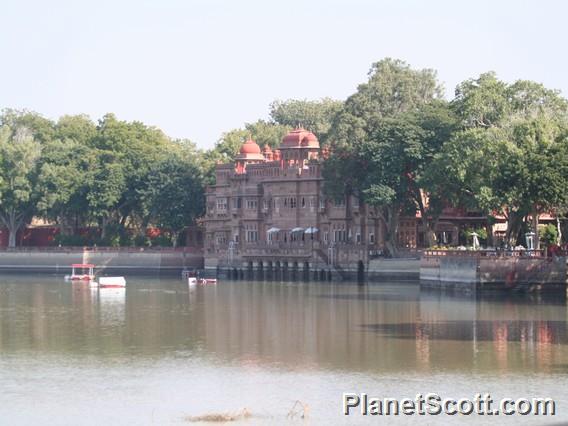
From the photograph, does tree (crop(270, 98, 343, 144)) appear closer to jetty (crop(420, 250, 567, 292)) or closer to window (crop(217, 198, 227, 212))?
window (crop(217, 198, 227, 212))

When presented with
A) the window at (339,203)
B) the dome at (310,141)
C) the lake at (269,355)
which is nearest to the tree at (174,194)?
the dome at (310,141)

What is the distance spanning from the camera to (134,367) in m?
53.4

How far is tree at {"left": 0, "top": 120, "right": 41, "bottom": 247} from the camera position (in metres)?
136

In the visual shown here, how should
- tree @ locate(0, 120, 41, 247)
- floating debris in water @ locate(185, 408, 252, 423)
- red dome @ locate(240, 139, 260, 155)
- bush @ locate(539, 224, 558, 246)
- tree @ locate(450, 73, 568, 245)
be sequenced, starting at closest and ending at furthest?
floating debris in water @ locate(185, 408, 252, 423) < tree @ locate(450, 73, 568, 245) < bush @ locate(539, 224, 558, 246) < red dome @ locate(240, 139, 260, 155) < tree @ locate(0, 120, 41, 247)

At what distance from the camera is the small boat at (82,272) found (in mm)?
117062

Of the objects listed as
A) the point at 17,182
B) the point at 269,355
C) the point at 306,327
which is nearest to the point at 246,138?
the point at 17,182

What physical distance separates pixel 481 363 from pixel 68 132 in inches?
4148

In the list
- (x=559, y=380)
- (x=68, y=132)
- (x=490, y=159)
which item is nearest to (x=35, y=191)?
(x=68, y=132)

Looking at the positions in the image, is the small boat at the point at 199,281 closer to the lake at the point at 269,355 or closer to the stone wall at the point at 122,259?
the stone wall at the point at 122,259

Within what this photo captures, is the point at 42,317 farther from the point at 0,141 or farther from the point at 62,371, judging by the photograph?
the point at 0,141

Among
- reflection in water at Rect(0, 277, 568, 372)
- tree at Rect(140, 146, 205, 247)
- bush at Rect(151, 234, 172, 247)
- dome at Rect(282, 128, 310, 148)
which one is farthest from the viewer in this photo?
bush at Rect(151, 234, 172, 247)

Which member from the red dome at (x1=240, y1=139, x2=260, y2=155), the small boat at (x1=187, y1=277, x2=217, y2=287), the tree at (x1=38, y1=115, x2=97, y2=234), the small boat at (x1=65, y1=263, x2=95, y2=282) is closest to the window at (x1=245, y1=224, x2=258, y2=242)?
the red dome at (x1=240, y1=139, x2=260, y2=155)

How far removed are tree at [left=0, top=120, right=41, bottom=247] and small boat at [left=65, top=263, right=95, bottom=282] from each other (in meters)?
9.72

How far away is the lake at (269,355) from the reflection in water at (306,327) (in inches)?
3.5
